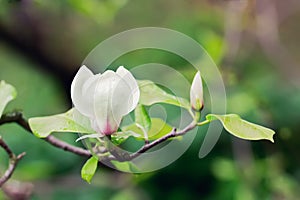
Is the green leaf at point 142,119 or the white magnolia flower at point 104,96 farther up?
the white magnolia flower at point 104,96

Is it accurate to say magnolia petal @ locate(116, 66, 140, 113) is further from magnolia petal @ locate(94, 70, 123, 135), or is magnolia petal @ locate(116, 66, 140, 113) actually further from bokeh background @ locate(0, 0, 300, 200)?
bokeh background @ locate(0, 0, 300, 200)

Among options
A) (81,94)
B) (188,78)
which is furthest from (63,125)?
(188,78)

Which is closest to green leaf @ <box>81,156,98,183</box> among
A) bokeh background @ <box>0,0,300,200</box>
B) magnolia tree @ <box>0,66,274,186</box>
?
magnolia tree @ <box>0,66,274,186</box>

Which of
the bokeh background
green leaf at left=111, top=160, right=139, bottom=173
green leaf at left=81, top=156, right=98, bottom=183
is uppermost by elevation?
green leaf at left=81, top=156, right=98, bottom=183

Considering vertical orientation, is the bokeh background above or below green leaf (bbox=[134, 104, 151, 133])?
below

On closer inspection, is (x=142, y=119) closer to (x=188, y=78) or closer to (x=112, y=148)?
(x=112, y=148)

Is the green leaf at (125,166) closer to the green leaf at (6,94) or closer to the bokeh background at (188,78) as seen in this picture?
the green leaf at (6,94)

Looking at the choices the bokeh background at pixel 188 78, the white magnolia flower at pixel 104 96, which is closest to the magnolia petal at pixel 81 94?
the white magnolia flower at pixel 104 96
